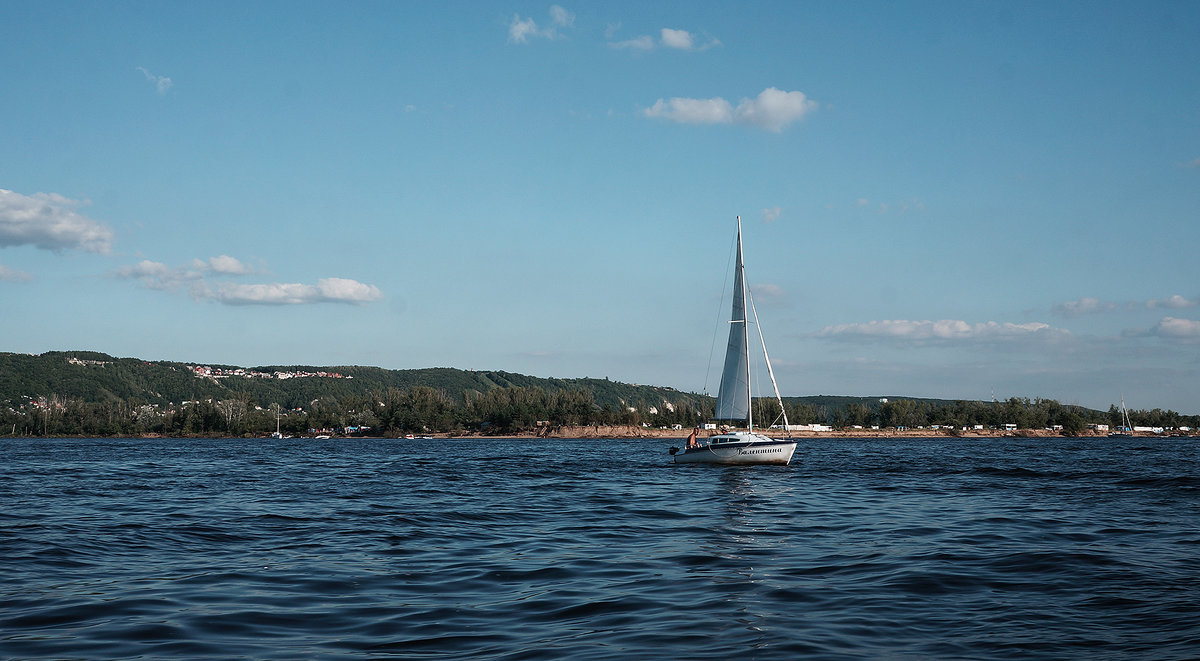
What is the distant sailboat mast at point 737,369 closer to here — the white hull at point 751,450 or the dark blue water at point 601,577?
the white hull at point 751,450

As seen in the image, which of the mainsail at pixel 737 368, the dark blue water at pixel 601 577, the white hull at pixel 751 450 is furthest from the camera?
the mainsail at pixel 737 368

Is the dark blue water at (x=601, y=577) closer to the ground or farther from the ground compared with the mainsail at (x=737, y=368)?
closer to the ground

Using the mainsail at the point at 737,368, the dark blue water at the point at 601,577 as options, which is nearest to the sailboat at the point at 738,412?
the mainsail at the point at 737,368

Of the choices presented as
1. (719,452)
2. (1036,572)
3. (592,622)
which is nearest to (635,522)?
(1036,572)

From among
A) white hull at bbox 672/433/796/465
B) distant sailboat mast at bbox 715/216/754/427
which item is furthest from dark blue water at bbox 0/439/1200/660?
distant sailboat mast at bbox 715/216/754/427

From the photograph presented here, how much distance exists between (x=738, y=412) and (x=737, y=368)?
311 cm

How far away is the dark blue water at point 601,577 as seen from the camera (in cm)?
1104

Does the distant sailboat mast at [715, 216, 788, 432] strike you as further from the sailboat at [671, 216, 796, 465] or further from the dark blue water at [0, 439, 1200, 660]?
the dark blue water at [0, 439, 1200, 660]

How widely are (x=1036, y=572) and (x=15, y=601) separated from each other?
701 inches

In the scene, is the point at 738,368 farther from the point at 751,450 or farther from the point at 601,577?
the point at 601,577

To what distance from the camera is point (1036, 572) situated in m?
16.7

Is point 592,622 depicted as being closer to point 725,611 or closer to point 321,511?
point 725,611

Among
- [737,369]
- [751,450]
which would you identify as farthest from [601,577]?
[737,369]

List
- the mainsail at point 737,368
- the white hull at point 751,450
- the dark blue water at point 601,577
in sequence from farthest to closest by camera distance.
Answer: the mainsail at point 737,368 < the white hull at point 751,450 < the dark blue water at point 601,577
